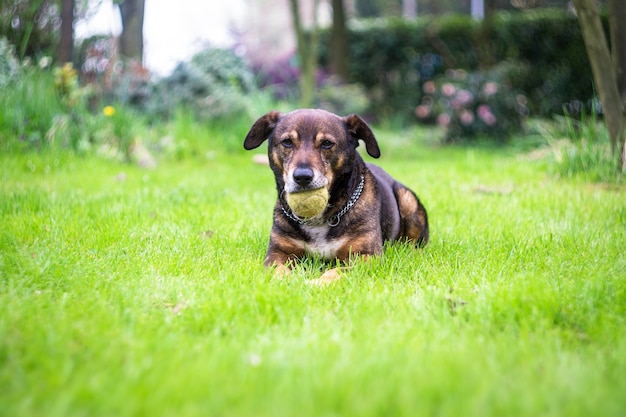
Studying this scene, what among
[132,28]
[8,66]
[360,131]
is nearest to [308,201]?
[360,131]

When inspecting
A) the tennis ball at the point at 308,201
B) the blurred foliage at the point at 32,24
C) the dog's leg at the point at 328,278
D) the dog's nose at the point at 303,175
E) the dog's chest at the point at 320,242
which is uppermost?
the blurred foliage at the point at 32,24

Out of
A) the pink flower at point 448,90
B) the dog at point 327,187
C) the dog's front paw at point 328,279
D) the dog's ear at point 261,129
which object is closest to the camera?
the dog's front paw at point 328,279

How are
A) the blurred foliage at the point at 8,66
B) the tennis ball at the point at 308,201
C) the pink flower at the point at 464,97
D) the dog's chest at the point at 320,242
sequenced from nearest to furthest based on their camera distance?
the tennis ball at the point at 308,201 → the dog's chest at the point at 320,242 → the blurred foliage at the point at 8,66 → the pink flower at the point at 464,97

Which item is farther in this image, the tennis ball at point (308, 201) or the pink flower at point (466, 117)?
the pink flower at point (466, 117)

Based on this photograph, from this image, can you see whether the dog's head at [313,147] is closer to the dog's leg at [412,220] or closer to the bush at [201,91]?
the dog's leg at [412,220]

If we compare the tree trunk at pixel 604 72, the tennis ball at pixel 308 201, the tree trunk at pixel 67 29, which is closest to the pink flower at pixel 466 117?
the tree trunk at pixel 604 72

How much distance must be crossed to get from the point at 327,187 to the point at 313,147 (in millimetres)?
281

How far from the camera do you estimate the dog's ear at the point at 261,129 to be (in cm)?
419

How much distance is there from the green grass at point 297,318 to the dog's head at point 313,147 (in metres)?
0.61

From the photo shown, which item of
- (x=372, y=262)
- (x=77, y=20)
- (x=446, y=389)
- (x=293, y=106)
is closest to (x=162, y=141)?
(x=293, y=106)

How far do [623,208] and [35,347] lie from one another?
4910 millimetres

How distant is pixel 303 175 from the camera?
349cm

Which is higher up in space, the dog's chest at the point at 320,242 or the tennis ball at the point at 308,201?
the tennis ball at the point at 308,201

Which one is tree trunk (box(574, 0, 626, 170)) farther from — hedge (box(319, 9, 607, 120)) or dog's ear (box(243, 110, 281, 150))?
hedge (box(319, 9, 607, 120))
